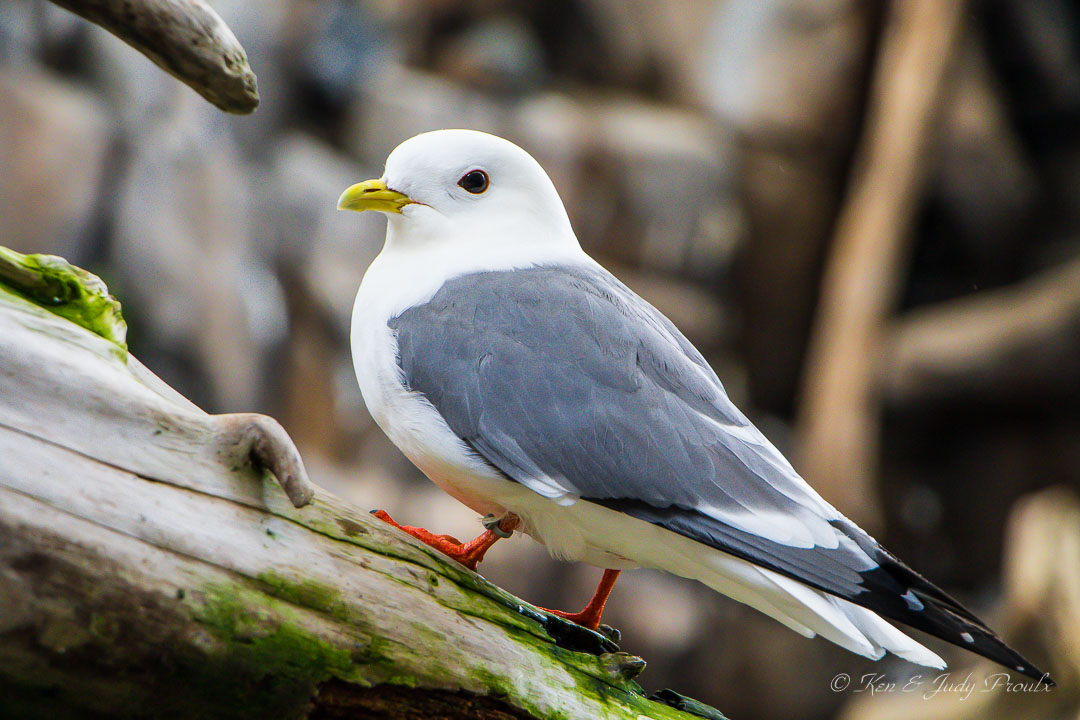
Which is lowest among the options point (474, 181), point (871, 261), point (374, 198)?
point (374, 198)

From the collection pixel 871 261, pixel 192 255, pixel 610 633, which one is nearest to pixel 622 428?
pixel 610 633

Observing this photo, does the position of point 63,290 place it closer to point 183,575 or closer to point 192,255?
point 183,575

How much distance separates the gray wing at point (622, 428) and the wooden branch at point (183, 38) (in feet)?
1.78

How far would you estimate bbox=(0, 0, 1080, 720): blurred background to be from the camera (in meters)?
5.74

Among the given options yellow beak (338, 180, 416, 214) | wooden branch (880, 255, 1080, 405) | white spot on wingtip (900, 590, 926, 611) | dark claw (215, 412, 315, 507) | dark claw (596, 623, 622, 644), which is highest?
wooden branch (880, 255, 1080, 405)

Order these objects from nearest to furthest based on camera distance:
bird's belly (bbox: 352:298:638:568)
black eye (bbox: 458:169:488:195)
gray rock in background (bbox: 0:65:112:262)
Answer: bird's belly (bbox: 352:298:638:568)
black eye (bbox: 458:169:488:195)
gray rock in background (bbox: 0:65:112:262)

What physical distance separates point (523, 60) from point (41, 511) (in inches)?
244

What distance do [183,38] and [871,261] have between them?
5668 millimetres

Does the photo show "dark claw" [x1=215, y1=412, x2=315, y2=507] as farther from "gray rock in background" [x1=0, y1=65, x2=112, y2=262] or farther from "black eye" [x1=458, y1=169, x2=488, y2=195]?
"gray rock in background" [x1=0, y1=65, x2=112, y2=262]

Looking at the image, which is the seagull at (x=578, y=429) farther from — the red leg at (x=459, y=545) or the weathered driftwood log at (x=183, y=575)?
the weathered driftwood log at (x=183, y=575)

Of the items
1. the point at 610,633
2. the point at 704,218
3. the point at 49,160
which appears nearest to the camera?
the point at 610,633

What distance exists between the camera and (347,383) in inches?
251

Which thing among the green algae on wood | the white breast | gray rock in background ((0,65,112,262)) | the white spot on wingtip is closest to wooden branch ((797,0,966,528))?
gray rock in background ((0,65,112,262))

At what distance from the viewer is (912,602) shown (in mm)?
1603
